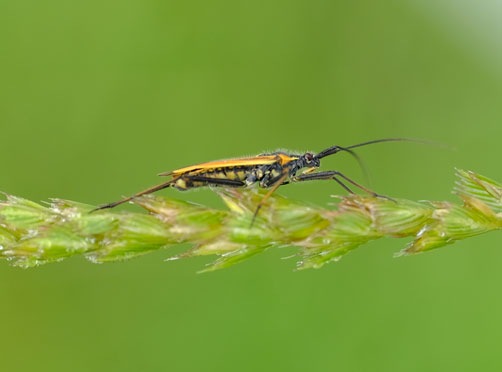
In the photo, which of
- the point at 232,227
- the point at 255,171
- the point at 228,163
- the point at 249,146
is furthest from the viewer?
the point at 249,146

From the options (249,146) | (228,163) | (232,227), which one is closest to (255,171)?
(228,163)

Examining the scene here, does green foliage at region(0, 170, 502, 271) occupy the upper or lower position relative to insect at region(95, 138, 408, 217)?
lower

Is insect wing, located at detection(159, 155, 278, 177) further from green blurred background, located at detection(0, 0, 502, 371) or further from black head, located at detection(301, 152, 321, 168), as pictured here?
green blurred background, located at detection(0, 0, 502, 371)

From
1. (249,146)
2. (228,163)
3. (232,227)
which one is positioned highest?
(249,146)

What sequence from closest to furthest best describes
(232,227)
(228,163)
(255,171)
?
1. (232,227)
2. (228,163)
3. (255,171)

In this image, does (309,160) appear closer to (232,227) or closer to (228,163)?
(228,163)

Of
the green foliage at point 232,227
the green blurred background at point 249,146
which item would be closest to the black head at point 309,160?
the green foliage at point 232,227

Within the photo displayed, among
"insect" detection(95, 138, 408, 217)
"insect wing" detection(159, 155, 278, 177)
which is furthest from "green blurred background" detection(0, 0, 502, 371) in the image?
"insect wing" detection(159, 155, 278, 177)
